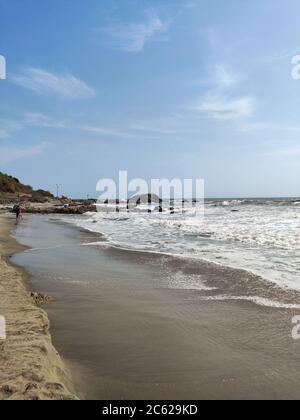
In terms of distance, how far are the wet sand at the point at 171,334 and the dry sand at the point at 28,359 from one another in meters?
0.26

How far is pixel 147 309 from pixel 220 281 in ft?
8.11

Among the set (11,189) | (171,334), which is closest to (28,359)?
(171,334)

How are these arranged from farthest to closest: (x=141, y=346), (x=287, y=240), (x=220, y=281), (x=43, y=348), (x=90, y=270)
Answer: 1. (x=287, y=240)
2. (x=90, y=270)
3. (x=220, y=281)
4. (x=141, y=346)
5. (x=43, y=348)

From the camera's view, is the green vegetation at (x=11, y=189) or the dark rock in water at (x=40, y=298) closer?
the dark rock in water at (x=40, y=298)

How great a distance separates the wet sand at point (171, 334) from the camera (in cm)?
A: 383

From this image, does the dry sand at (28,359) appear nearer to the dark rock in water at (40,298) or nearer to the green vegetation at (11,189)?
the dark rock in water at (40,298)

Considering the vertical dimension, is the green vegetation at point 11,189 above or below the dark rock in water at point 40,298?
above

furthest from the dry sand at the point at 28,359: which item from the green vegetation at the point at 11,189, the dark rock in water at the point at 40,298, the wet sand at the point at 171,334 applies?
the green vegetation at the point at 11,189

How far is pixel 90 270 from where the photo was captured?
983 cm

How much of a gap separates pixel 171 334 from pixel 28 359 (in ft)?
6.96

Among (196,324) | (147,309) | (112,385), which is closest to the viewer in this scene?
(112,385)

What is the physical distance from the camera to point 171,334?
530cm
